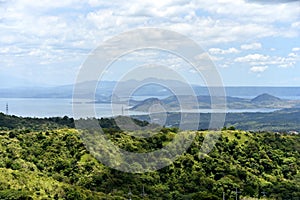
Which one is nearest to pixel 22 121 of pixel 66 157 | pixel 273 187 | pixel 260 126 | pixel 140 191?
pixel 66 157

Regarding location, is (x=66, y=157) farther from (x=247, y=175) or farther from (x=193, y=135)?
(x=247, y=175)

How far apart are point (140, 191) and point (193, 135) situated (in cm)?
963

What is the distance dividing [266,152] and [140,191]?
13.8 m

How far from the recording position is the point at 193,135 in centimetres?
4081

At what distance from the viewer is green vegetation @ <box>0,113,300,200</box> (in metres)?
30.1

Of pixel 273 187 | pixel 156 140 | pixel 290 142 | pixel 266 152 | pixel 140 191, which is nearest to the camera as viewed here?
pixel 140 191

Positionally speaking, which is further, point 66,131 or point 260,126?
point 260,126

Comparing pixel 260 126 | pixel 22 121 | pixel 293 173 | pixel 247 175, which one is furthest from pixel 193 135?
pixel 260 126

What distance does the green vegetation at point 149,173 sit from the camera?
3012cm

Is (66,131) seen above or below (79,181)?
above

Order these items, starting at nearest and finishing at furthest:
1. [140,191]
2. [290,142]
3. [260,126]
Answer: [140,191]
[290,142]
[260,126]

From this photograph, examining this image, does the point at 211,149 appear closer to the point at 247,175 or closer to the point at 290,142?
the point at 247,175

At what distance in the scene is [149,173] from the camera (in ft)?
115

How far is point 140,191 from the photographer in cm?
3284
